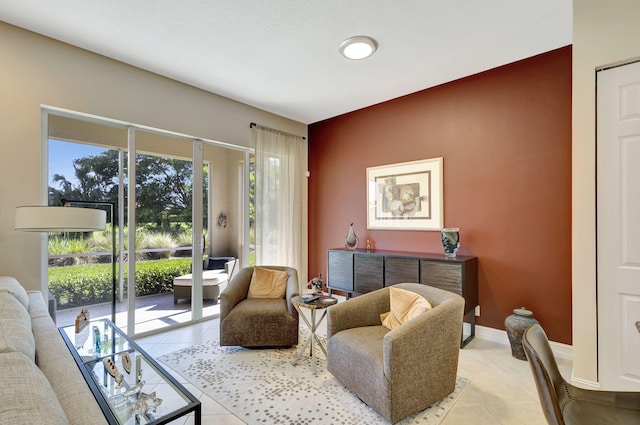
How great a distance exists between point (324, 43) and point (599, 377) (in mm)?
3308

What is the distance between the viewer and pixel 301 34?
256 centimetres

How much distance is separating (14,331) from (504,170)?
3.81 m

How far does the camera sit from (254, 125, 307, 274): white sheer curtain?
4.24 metres

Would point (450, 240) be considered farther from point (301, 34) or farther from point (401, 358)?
point (301, 34)

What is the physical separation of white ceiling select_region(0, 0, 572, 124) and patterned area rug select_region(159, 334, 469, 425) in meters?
2.83

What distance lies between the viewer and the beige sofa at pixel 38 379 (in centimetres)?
77

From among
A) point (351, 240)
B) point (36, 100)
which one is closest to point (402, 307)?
point (351, 240)

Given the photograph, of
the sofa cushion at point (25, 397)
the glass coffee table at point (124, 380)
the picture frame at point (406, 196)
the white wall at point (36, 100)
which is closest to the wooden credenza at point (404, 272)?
the picture frame at point (406, 196)

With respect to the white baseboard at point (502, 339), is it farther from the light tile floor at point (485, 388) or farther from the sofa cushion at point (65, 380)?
the sofa cushion at point (65, 380)

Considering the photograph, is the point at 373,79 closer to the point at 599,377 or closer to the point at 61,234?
the point at 599,377

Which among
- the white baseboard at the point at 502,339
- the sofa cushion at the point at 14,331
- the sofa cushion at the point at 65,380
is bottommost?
the white baseboard at the point at 502,339

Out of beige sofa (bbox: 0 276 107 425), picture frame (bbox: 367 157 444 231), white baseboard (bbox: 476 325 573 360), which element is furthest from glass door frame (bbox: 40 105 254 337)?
white baseboard (bbox: 476 325 573 360)

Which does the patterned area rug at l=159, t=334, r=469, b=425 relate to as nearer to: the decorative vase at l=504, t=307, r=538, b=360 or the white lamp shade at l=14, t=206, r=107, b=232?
the decorative vase at l=504, t=307, r=538, b=360

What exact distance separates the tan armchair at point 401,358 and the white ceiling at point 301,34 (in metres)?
2.14
